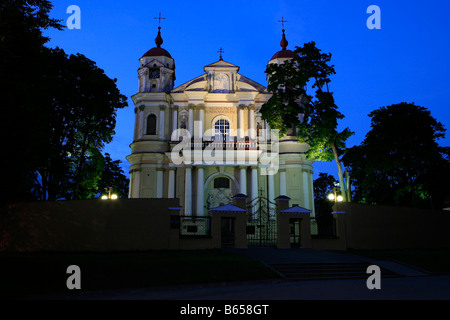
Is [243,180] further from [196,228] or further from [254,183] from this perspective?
[196,228]

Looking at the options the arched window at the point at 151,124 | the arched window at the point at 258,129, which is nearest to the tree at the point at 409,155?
the arched window at the point at 258,129

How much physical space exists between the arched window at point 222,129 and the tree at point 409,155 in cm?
1260

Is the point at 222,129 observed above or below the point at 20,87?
A: above

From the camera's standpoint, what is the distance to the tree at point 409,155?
30359 mm

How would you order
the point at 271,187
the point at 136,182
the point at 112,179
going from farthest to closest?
the point at 112,179 → the point at 136,182 → the point at 271,187

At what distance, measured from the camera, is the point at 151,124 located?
34.6 meters

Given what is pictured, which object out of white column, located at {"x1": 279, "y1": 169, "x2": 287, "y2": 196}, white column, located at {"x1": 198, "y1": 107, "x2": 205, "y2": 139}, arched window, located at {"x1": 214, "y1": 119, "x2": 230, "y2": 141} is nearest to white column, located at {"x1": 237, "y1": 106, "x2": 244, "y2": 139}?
arched window, located at {"x1": 214, "y1": 119, "x2": 230, "y2": 141}

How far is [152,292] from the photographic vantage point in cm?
982

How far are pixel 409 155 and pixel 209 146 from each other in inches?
653

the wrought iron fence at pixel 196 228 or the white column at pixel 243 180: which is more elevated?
the white column at pixel 243 180

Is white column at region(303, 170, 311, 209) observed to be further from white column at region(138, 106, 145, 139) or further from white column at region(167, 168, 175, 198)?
white column at region(138, 106, 145, 139)

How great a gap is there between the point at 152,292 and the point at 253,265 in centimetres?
439

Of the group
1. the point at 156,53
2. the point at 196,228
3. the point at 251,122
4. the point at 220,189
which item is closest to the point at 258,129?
the point at 251,122

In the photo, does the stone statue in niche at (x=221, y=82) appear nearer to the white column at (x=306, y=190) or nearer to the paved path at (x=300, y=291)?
the white column at (x=306, y=190)
